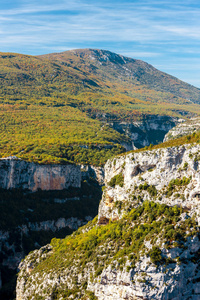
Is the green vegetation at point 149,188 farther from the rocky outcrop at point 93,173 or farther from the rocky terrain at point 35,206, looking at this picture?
the rocky outcrop at point 93,173

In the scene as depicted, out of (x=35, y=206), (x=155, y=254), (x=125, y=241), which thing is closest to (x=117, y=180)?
(x=125, y=241)

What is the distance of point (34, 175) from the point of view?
108 m

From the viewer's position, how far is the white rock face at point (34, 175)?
102 meters

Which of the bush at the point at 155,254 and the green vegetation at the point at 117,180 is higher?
the green vegetation at the point at 117,180

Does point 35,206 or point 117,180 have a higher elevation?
point 117,180

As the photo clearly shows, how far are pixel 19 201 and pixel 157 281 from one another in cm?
6657

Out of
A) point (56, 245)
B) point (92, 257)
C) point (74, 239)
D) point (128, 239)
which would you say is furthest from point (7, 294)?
point (128, 239)

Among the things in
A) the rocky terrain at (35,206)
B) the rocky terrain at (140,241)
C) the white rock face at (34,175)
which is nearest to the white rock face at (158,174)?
the rocky terrain at (140,241)

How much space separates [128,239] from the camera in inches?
1820

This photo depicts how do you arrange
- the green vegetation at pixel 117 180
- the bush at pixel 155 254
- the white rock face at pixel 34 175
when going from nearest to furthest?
the bush at pixel 155 254
the green vegetation at pixel 117 180
the white rock face at pixel 34 175

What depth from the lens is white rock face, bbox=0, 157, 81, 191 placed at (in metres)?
102

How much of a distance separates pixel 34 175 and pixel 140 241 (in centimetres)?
6751

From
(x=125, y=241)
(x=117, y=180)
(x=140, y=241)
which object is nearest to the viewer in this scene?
(x=140, y=241)

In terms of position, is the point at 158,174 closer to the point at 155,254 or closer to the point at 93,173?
the point at 155,254
